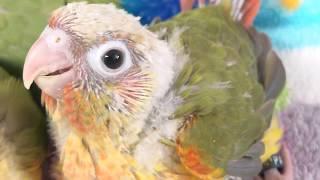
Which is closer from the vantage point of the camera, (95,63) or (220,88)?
(95,63)

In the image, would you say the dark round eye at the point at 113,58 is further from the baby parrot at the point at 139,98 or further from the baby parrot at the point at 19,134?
the baby parrot at the point at 19,134

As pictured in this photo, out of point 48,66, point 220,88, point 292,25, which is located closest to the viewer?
point 48,66

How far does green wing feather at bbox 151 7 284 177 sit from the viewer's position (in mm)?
674

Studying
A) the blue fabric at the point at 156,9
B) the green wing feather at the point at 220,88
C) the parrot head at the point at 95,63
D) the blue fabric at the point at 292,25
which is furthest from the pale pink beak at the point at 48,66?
the blue fabric at the point at 292,25

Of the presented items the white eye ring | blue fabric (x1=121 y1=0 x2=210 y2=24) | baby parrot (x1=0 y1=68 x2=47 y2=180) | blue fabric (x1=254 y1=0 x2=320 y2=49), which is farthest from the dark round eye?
blue fabric (x1=254 y1=0 x2=320 y2=49)

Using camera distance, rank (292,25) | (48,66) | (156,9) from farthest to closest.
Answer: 1. (292,25)
2. (156,9)
3. (48,66)

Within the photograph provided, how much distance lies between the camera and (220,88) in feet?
2.34

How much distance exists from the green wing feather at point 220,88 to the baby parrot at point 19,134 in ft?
0.67

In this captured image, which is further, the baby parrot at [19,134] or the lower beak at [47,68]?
the baby parrot at [19,134]

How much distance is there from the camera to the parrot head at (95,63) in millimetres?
596

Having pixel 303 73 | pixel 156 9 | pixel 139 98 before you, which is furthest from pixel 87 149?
pixel 303 73

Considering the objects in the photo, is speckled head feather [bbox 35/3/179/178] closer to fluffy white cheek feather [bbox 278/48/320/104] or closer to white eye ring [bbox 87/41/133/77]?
white eye ring [bbox 87/41/133/77]

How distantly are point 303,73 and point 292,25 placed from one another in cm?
11

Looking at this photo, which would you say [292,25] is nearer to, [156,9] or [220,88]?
[156,9]
